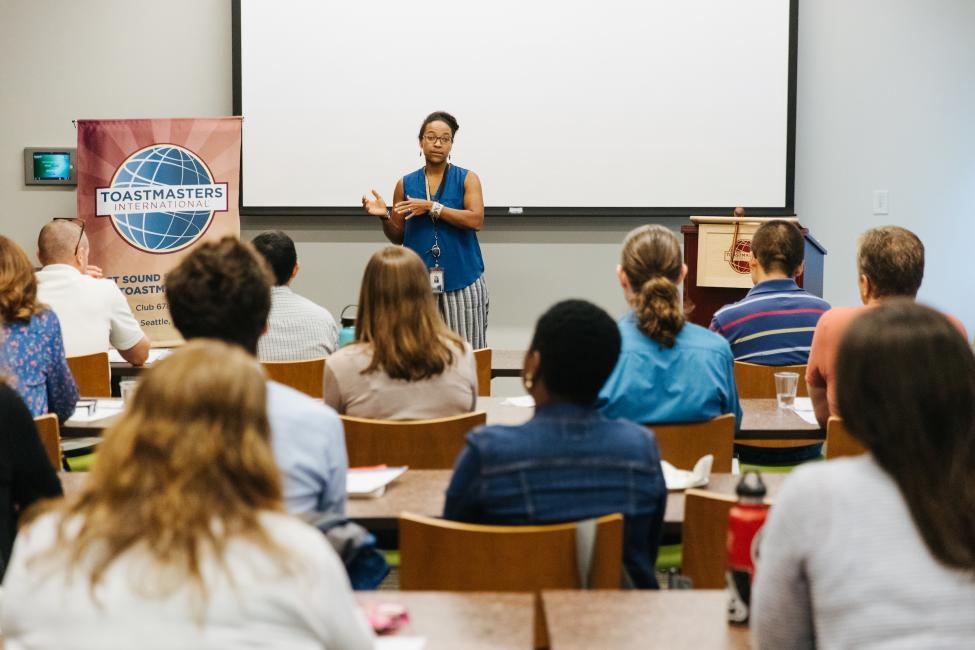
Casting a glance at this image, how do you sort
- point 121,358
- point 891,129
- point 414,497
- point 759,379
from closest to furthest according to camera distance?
point 414,497 → point 759,379 → point 121,358 → point 891,129

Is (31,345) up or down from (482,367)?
up

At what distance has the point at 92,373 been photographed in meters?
4.02

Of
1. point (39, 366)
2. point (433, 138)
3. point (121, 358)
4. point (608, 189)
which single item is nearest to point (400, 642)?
point (39, 366)

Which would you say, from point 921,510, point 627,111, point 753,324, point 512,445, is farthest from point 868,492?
point 627,111

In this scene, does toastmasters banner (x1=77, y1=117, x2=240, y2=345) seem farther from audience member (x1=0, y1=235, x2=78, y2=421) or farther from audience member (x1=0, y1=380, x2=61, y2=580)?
audience member (x1=0, y1=380, x2=61, y2=580)

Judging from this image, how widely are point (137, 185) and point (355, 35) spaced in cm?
154

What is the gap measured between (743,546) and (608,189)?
195 inches

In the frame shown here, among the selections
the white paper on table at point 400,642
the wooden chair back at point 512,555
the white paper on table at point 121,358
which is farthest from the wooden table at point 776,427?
the white paper on table at point 121,358

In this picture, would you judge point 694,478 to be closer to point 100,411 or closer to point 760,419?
point 760,419

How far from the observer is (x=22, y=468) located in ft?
7.13

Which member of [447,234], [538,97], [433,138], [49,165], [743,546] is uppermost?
[538,97]

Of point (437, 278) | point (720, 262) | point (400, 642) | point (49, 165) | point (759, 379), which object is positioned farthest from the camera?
point (49, 165)

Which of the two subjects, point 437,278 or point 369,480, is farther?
point 437,278

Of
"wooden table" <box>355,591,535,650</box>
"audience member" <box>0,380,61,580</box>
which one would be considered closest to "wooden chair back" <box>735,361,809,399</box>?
"wooden table" <box>355,591,535,650</box>
